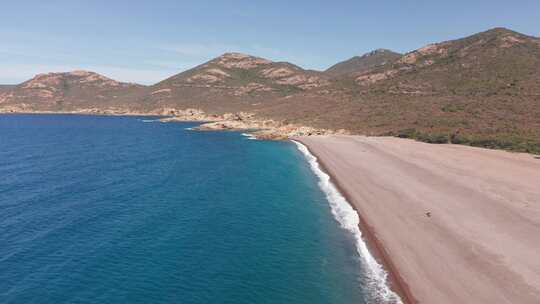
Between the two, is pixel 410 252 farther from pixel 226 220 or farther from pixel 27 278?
pixel 27 278

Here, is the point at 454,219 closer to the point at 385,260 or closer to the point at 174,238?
the point at 385,260

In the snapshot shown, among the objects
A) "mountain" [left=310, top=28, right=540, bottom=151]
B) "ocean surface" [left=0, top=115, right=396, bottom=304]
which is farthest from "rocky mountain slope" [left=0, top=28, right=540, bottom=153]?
"ocean surface" [left=0, top=115, right=396, bottom=304]

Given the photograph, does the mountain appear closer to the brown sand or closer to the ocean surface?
the brown sand

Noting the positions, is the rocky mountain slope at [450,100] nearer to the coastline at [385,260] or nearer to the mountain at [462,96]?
the mountain at [462,96]

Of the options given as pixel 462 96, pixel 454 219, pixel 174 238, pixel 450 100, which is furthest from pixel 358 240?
pixel 462 96

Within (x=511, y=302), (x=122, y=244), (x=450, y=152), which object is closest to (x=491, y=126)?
(x=450, y=152)
